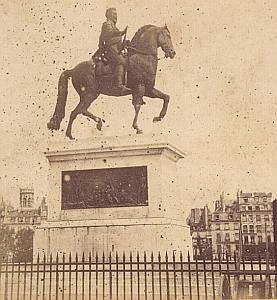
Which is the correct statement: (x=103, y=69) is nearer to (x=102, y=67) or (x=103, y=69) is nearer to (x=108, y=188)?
(x=102, y=67)

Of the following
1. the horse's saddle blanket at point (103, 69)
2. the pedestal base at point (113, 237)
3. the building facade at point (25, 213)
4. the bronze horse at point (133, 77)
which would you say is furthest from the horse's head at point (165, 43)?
the building facade at point (25, 213)

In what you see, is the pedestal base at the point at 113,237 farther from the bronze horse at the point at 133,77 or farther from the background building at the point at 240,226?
the bronze horse at the point at 133,77

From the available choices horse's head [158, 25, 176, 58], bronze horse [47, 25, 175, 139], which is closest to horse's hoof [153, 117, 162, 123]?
bronze horse [47, 25, 175, 139]

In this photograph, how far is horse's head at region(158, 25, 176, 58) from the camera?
7.96 m

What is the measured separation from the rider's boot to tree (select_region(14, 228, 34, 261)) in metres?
2.24

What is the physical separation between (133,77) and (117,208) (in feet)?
5.85

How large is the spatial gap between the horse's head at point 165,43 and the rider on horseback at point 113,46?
50 cm

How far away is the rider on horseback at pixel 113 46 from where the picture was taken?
7.95 meters

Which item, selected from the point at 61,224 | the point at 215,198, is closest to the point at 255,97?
the point at 215,198

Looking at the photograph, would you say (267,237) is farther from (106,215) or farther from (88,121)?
(88,121)

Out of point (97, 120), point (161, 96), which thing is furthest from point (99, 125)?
point (161, 96)

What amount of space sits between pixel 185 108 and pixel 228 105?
57cm

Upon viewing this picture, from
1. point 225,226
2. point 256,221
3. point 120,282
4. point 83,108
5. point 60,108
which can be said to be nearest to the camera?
point 120,282

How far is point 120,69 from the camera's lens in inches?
313
